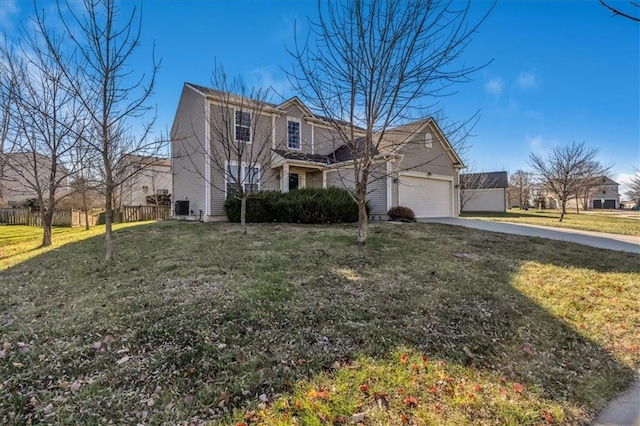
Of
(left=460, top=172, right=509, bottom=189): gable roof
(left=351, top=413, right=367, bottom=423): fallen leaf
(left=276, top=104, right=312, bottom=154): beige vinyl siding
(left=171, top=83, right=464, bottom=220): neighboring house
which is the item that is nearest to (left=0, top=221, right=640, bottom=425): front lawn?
(left=351, top=413, right=367, bottom=423): fallen leaf

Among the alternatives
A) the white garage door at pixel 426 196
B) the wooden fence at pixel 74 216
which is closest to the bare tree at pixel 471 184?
the white garage door at pixel 426 196

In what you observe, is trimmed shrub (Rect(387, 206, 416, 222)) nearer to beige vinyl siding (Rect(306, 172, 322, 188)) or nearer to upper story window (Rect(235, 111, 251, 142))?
beige vinyl siding (Rect(306, 172, 322, 188))

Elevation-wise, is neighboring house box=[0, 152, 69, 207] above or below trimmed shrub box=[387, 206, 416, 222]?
above

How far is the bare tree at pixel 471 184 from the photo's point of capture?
3200cm

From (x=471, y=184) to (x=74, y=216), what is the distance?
33737 millimetres

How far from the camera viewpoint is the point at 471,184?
1309 inches

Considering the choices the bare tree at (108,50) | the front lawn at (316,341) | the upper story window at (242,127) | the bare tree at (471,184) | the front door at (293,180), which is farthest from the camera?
the bare tree at (471,184)

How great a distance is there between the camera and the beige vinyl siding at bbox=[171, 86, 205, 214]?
15284 mm

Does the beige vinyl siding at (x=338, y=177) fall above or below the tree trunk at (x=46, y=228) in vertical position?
above

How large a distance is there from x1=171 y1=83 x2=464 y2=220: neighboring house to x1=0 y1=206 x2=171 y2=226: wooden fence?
166 inches

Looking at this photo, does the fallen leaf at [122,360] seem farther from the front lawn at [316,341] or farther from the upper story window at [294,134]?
the upper story window at [294,134]

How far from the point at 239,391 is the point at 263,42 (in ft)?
31.6

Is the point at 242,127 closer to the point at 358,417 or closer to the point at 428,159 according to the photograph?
the point at 358,417

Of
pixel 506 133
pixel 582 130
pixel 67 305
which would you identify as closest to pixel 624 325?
pixel 67 305
